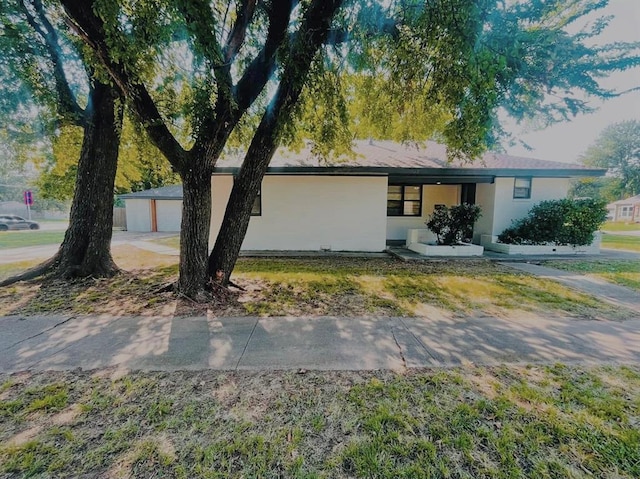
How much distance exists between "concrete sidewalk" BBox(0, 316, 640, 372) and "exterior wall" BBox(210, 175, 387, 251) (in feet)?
19.1

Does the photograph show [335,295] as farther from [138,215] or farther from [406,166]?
[138,215]

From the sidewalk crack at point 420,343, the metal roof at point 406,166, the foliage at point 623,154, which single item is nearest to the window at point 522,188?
the metal roof at point 406,166

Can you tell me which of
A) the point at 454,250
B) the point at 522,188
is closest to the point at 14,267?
the point at 454,250

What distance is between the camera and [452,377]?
9.43 feet

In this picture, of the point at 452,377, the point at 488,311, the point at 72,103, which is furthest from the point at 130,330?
Result: the point at 72,103

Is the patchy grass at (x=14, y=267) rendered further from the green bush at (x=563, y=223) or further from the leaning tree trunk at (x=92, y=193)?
the green bush at (x=563, y=223)

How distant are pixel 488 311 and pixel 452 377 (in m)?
2.33

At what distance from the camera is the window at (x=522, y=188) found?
414 inches

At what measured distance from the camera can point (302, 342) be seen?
12.0 feet

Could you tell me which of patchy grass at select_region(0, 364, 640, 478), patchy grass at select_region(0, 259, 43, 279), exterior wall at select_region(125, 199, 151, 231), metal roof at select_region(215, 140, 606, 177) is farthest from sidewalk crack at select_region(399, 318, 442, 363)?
exterior wall at select_region(125, 199, 151, 231)

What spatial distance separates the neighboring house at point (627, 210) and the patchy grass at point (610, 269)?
37.7 meters

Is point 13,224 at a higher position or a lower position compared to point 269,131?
lower

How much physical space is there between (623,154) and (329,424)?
61.8 metres

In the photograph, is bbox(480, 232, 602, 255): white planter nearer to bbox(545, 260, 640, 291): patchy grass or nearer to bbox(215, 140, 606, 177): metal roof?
bbox(545, 260, 640, 291): patchy grass
